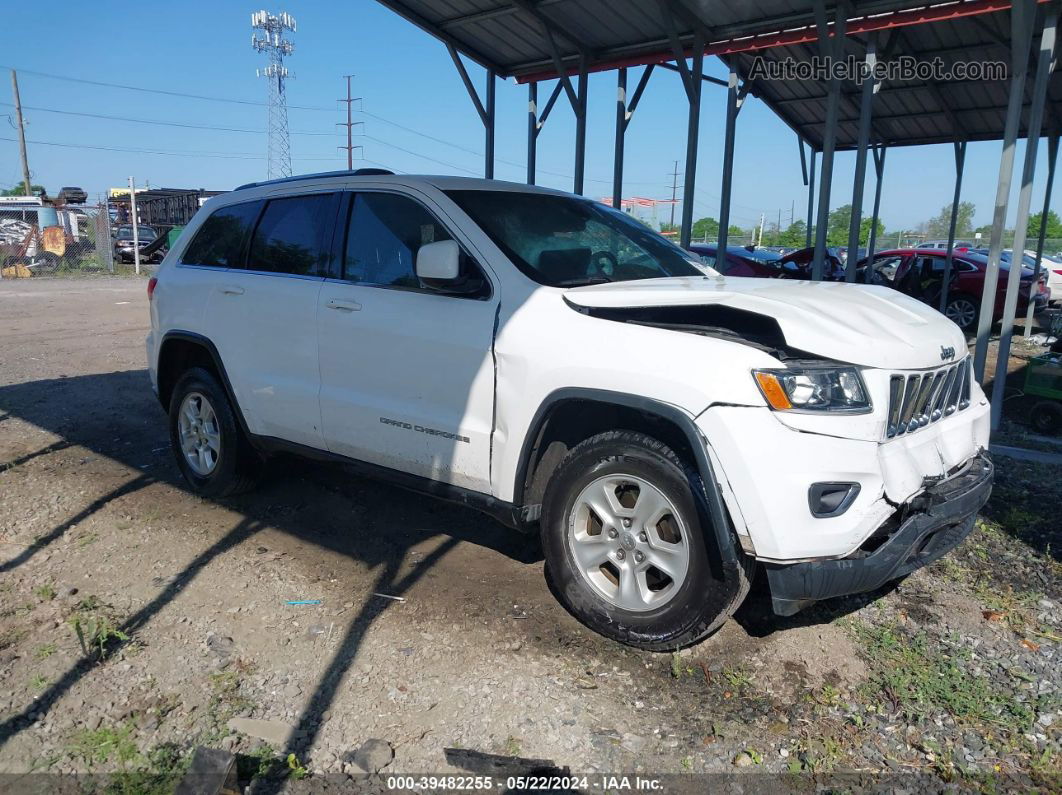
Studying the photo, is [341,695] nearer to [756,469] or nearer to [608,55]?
[756,469]

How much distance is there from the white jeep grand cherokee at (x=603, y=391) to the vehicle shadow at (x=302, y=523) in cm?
50

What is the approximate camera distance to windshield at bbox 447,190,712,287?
388 cm

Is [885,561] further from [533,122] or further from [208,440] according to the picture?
[533,122]

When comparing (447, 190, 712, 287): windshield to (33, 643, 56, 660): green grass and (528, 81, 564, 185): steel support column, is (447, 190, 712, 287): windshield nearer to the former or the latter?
(33, 643, 56, 660): green grass

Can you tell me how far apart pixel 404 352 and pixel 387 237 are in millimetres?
684

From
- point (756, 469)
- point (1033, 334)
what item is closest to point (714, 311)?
point (756, 469)

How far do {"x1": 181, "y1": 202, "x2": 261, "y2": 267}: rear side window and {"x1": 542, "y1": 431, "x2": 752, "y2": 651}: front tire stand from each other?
A: 2.75 meters

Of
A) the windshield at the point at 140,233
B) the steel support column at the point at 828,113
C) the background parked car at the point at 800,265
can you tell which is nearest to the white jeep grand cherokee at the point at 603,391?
the steel support column at the point at 828,113

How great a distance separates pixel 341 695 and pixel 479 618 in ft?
2.55

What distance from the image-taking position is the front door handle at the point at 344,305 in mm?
4148

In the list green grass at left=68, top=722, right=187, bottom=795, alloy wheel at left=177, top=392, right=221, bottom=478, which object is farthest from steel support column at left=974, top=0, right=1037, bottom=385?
green grass at left=68, top=722, right=187, bottom=795

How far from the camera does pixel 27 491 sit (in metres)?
5.26

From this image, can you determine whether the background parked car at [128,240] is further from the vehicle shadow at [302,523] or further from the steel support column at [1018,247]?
the steel support column at [1018,247]

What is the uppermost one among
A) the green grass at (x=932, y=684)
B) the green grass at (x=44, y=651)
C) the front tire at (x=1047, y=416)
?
the front tire at (x=1047, y=416)
